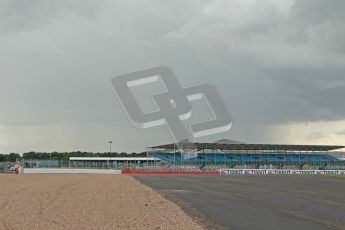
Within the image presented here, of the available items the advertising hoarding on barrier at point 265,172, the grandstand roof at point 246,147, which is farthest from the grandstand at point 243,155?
the advertising hoarding on barrier at point 265,172

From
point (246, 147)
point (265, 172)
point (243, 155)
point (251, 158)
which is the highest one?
point (246, 147)

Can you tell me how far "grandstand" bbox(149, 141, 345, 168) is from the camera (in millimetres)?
124125

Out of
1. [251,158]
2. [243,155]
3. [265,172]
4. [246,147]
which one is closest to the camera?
[265,172]

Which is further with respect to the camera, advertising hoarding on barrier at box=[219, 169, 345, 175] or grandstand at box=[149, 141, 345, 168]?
grandstand at box=[149, 141, 345, 168]

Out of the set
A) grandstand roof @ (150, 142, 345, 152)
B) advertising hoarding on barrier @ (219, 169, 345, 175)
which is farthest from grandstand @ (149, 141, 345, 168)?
advertising hoarding on barrier @ (219, 169, 345, 175)

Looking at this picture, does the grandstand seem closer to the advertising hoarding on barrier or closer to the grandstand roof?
the grandstand roof

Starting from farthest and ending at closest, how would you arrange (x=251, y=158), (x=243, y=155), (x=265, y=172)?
(x=243, y=155) < (x=251, y=158) < (x=265, y=172)

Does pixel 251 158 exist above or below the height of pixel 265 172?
above

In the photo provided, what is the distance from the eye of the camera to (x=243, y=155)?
14112 cm

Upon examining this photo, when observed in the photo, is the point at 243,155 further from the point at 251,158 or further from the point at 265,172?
the point at 265,172

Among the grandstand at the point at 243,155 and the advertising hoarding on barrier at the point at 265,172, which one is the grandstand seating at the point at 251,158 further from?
→ the advertising hoarding on barrier at the point at 265,172

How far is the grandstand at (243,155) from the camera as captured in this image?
4887 inches

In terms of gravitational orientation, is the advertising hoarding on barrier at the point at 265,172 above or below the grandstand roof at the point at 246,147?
below

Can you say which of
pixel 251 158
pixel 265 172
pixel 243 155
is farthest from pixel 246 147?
pixel 265 172
